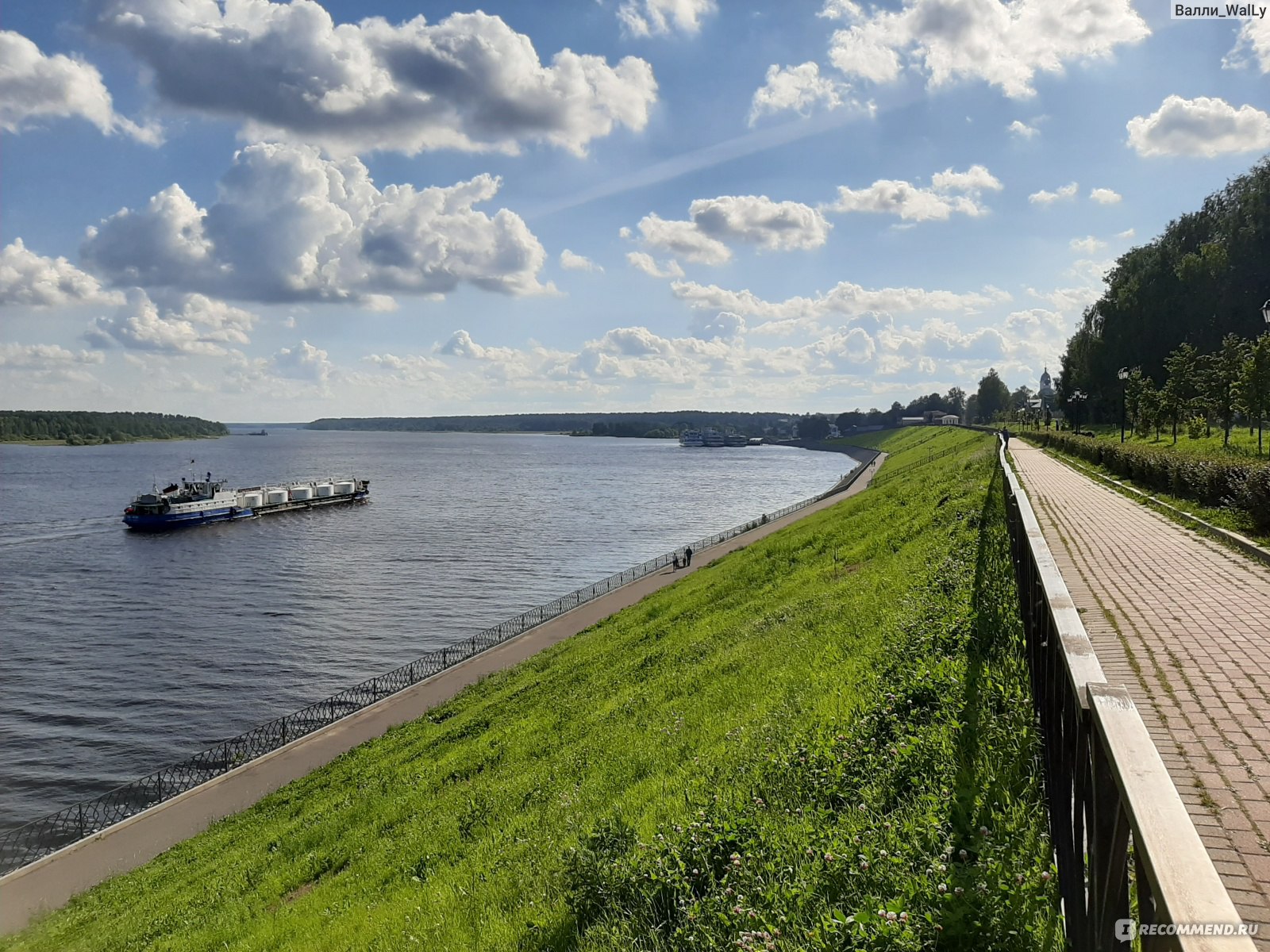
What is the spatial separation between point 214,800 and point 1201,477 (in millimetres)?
24981

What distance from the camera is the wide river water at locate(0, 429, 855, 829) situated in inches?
982

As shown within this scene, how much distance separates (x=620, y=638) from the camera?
23500 millimetres

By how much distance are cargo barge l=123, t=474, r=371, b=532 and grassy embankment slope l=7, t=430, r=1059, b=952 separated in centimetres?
6077

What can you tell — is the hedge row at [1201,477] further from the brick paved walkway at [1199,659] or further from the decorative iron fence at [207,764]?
the decorative iron fence at [207,764]

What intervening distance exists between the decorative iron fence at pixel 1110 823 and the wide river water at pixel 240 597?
2469 cm

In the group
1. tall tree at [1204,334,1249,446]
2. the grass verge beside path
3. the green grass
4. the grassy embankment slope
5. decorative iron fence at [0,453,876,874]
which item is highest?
tall tree at [1204,334,1249,446]

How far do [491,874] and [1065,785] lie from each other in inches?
A: 254

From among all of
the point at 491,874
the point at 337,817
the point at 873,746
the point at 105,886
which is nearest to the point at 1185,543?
the point at 873,746

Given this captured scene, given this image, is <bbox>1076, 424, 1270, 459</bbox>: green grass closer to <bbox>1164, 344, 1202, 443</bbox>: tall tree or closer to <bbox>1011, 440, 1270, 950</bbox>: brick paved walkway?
<bbox>1164, 344, 1202, 443</bbox>: tall tree

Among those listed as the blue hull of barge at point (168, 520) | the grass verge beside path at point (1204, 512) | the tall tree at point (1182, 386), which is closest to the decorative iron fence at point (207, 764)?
the grass verge beside path at point (1204, 512)

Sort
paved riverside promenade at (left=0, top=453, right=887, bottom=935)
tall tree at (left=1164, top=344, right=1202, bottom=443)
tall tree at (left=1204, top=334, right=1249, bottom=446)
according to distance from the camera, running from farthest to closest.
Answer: tall tree at (left=1164, top=344, right=1202, bottom=443), tall tree at (left=1204, top=334, right=1249, bottom=446), paved riverside promenade at (left=0, top=453, right=887, bottom=935)

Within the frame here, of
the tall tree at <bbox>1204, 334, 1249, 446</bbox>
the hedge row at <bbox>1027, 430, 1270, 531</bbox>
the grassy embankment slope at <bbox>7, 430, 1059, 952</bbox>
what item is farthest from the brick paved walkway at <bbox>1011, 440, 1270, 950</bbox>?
the tall tree at <bbox>1204, 334, 1249, 446</bbox>

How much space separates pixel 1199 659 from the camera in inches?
304

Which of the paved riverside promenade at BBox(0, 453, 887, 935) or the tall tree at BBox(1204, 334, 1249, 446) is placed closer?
the paved riverside promenade at BBox(0, 453, 887, 935)
